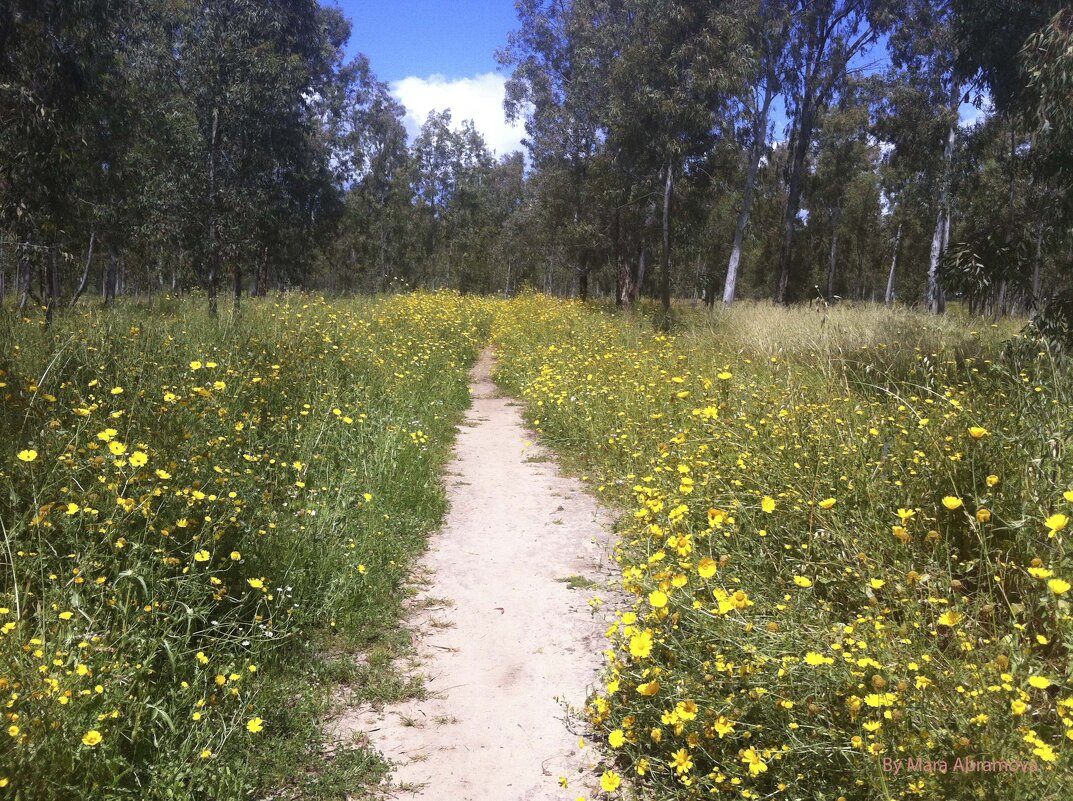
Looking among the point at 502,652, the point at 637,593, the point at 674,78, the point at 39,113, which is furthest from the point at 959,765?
the point at 674,78

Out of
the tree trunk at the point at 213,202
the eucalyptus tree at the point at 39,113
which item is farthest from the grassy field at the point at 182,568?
the tree trunk at the point at 213,202

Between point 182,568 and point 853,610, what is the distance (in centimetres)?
289

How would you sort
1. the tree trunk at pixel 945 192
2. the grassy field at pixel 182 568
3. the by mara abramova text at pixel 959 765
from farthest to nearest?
the tree trunk at pixel 945 192
the grassy field at pixel 182 568
the by mara abramova text at pixel 959 765

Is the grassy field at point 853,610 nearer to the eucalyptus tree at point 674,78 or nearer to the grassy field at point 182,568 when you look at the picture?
the grassy field at point 182,568

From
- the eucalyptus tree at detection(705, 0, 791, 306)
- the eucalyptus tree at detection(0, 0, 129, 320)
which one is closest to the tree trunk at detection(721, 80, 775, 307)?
the eucalyptus tree at detection(705, 0, 791, 306)

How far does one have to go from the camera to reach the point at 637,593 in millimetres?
2967

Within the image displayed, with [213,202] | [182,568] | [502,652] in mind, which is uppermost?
[213,202]

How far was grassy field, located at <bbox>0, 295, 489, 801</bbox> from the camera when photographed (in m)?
2.10

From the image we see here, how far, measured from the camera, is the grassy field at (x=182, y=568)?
2.10 m

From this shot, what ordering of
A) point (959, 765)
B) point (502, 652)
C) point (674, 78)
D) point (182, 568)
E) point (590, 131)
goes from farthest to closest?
point (590, 131), point (674, 78), point (502, 652), point (182, 568), point (959, 765)

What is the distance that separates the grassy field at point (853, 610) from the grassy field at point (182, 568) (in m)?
1.24

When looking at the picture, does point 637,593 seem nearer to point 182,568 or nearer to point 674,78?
point 182,568

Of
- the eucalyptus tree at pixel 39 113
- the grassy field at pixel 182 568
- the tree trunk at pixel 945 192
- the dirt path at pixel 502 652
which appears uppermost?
the tree trunk at pixel 945 192

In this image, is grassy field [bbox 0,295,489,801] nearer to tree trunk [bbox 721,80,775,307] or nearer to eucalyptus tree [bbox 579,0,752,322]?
eucalyptus tree [bbox 579,0,752,322]
